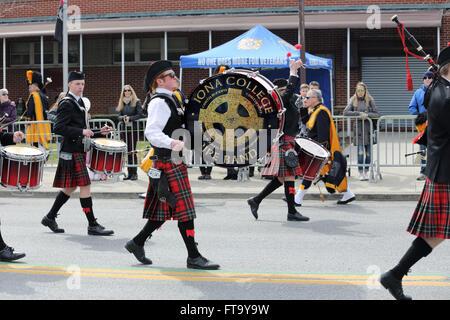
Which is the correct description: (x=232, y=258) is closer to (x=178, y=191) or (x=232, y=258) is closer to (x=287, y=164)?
(x=178, y=191)

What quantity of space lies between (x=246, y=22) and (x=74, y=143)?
15458 mm

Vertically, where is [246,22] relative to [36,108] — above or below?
above

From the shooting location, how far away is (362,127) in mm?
13234

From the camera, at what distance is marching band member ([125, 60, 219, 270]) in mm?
5984

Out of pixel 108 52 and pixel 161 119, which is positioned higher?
pixel 108 52

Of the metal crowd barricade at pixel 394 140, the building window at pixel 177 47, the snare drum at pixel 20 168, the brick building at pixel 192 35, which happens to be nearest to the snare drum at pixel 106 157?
the snare drum at pixel 20 168

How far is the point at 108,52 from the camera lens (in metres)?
25.9

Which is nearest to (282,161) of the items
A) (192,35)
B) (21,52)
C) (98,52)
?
(192,35)

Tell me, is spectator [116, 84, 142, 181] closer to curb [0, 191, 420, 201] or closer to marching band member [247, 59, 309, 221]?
curb [0, 191, 420, 201]

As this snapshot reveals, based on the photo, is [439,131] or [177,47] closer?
[439,131]


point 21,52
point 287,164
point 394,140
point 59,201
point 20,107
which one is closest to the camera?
point 59,201
